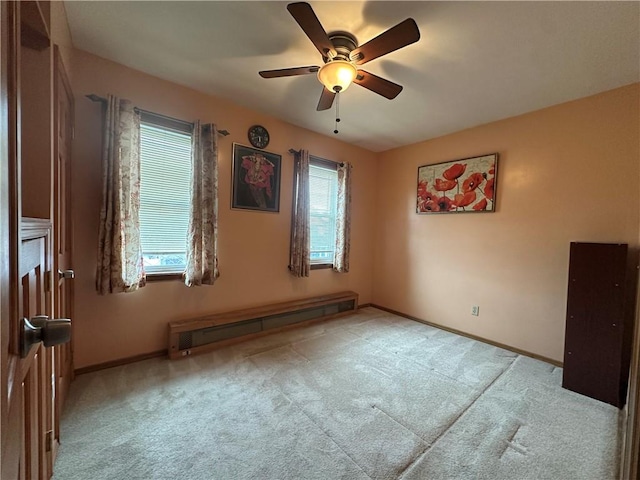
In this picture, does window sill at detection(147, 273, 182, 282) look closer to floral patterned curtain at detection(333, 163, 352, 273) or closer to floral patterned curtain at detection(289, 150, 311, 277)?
floral patterned curtain at detection(289, 150, 311, 277)

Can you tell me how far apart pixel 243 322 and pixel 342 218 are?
1966 mm

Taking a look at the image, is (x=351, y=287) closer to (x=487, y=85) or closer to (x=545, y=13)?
(x=487, y=85)

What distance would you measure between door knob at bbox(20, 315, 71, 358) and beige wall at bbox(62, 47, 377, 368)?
6.94 feet

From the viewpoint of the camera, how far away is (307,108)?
2.91 m

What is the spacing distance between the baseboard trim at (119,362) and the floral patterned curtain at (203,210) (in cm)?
72

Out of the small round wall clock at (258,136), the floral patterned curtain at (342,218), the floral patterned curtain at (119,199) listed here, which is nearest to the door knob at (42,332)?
the floral patterned curtain at (119,199)

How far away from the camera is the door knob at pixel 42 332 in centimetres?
52

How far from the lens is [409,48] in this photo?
1919 mm

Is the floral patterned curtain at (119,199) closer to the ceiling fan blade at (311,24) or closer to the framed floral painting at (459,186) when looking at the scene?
the ceiling fan blade at (311,24)

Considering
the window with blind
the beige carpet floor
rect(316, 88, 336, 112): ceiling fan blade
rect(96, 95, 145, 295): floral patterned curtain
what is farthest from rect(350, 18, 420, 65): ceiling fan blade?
the beige carpet floor

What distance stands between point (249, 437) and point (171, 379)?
3.22 feet

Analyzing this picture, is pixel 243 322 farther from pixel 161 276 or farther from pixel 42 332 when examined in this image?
pixel 42 332

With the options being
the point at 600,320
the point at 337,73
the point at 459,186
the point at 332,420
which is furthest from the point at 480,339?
the point at 337,73

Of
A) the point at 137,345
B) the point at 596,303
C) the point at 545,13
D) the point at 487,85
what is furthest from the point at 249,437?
the point at 487,85
